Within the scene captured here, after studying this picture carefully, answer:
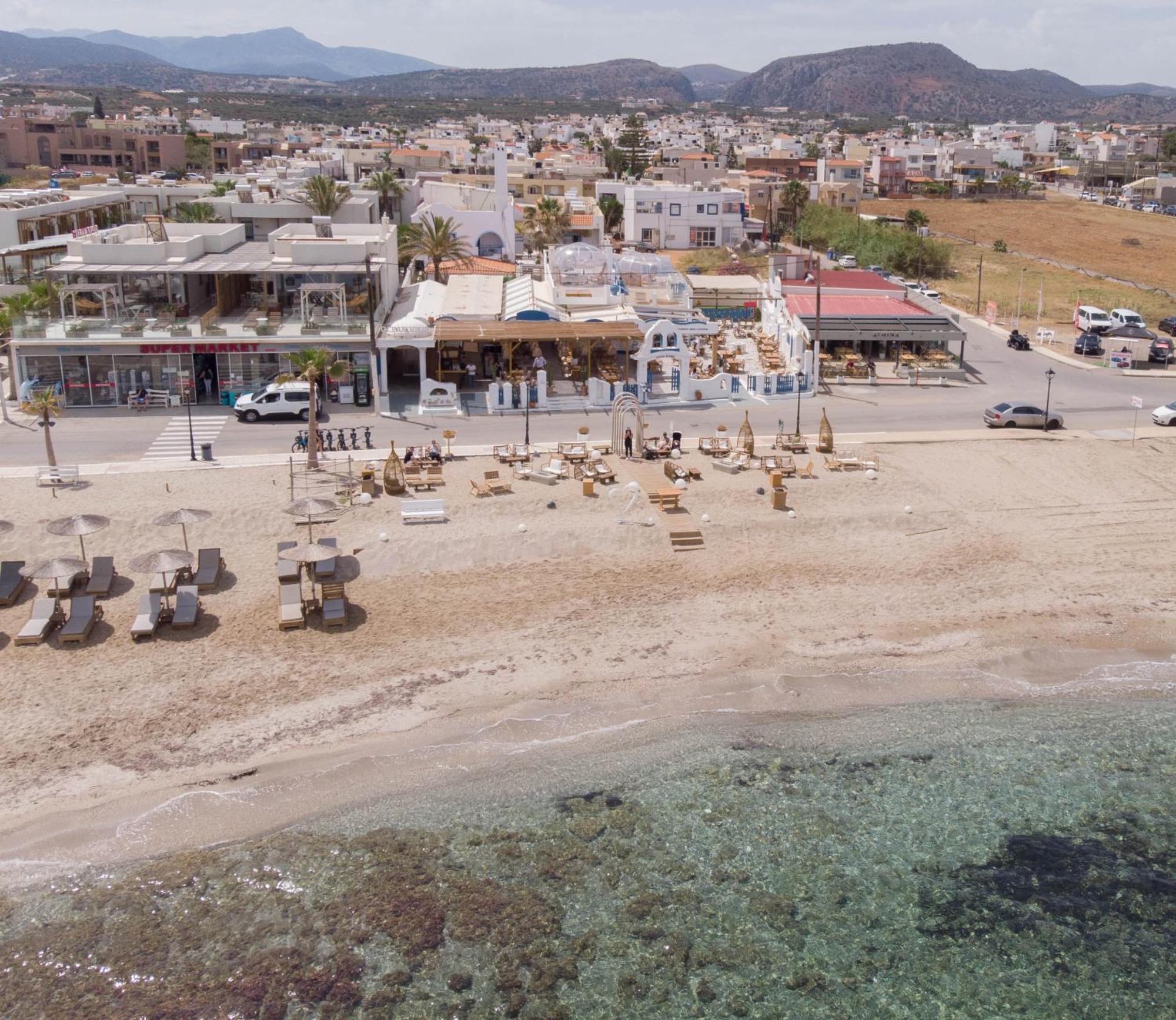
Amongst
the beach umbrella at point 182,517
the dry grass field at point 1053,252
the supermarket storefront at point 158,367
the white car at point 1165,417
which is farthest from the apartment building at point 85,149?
the white car at point 1165,417

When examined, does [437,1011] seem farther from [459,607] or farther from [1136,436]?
[1136,436]

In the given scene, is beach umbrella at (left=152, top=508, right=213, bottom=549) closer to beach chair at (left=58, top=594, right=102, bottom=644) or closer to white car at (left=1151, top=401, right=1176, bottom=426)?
beach chair at (left=58, top=594, right=102, bottom=644)

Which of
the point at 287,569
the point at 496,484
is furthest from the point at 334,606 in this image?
the point at 496,484

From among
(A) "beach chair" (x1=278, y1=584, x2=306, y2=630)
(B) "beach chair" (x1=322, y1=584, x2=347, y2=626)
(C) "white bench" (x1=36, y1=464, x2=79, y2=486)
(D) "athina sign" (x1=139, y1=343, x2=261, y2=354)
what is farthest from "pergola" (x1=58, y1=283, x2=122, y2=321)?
(B) "beach chair" (x1=322, y1=584, x2=347, y2=626)

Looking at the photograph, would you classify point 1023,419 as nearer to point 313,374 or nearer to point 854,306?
point 854,306

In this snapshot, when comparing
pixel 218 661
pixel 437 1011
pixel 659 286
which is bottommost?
Result: pixel 437 1011

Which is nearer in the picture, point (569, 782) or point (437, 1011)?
point (437, 1011)

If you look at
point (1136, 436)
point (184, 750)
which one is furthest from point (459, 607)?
point (1136, 436)

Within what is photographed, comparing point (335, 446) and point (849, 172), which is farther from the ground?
point (849, 172)
